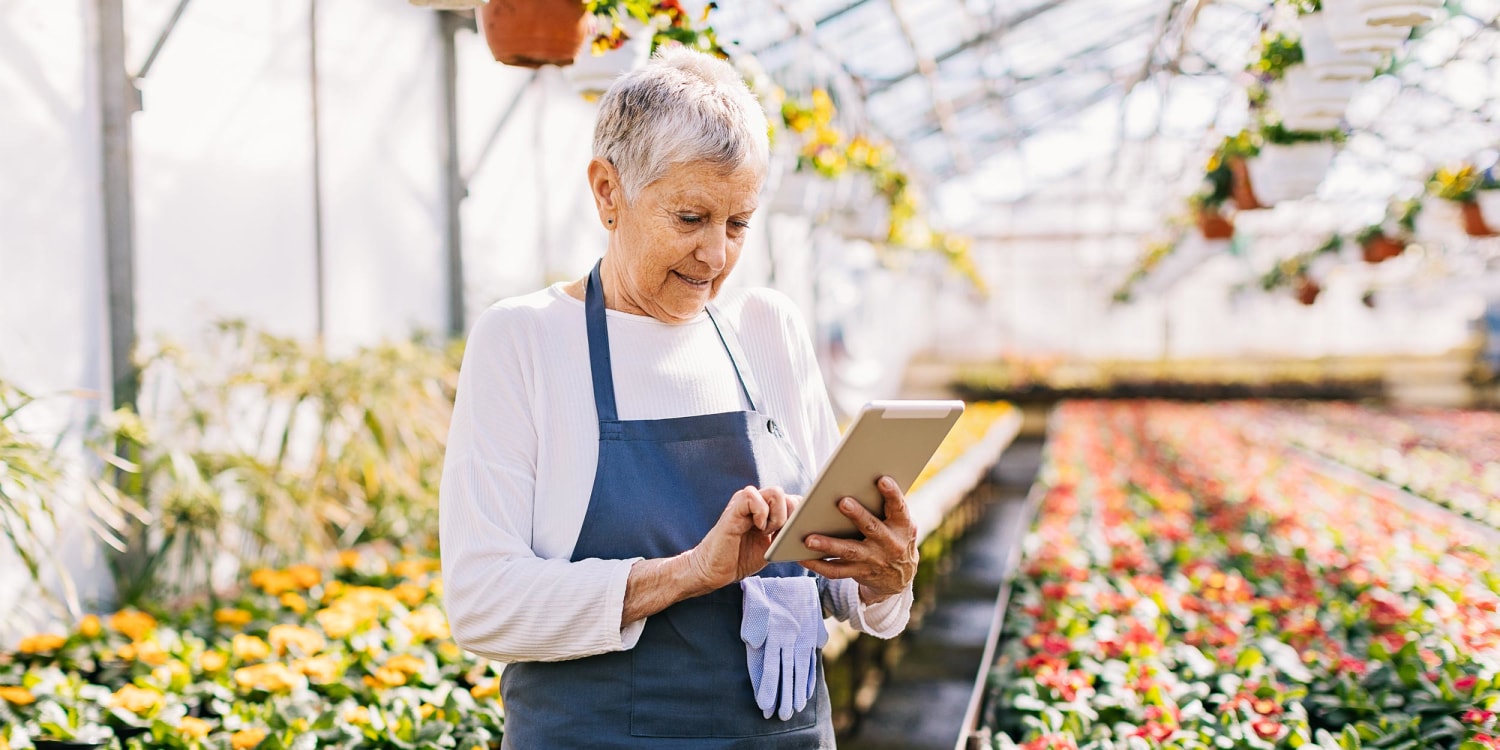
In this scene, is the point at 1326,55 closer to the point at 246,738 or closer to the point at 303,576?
the point at 303,576

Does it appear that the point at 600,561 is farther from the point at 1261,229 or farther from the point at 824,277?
the point at 1261,229

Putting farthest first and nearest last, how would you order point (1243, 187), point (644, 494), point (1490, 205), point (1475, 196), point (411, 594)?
point (1475, 196) < point (1490, 205) < point (1243, 187) < point (411, 594) < point (644, 494)

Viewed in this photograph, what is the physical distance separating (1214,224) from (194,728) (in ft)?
22.0

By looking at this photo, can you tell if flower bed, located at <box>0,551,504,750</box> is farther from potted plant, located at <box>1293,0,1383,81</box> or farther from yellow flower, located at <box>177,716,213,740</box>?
potted plant, located at <box>1293,0,1383,81</box>

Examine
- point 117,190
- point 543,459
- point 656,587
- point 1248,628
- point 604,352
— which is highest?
point 117,190

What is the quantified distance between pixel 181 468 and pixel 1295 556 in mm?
3052

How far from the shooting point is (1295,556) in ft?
12.1

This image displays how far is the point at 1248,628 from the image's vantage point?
284cm

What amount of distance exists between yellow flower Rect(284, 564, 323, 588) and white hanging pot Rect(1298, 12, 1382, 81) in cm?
271

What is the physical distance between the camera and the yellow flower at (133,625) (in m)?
2.37

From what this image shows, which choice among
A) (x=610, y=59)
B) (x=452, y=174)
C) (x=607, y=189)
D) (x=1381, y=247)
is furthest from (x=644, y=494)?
(x=1381, y=247)

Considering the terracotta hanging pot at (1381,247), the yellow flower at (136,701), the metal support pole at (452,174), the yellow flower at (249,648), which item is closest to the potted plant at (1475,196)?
the terracotta hanging pot at (1381,247)

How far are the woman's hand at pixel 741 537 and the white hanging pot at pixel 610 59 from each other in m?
1.50

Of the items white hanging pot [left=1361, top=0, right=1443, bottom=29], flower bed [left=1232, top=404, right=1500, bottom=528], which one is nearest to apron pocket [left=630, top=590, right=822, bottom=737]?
white hanging pot [left=1361, top=0, right=1443, bottom=29]
